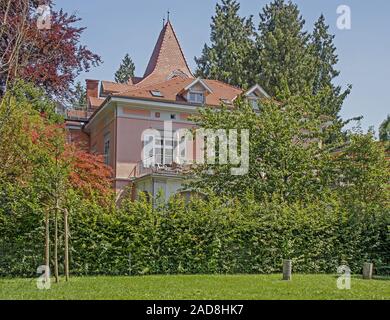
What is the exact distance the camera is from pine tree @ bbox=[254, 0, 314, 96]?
4562 cm

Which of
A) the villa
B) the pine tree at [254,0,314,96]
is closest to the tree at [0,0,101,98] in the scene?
the villa

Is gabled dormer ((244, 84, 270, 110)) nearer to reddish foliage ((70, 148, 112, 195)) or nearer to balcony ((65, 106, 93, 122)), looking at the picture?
balcony ((65, 106, 93, 122))

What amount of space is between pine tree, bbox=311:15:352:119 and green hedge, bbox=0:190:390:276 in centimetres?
2811

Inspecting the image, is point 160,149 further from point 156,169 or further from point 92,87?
point 92,87

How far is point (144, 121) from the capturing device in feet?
97.8

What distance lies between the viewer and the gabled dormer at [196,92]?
30938 millimetres

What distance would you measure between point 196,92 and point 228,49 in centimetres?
1935

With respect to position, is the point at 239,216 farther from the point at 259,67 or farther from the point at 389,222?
the point at 259,67

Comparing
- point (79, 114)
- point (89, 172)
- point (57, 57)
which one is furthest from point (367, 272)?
point (79, 114)

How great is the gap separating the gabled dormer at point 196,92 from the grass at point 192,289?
17.5m

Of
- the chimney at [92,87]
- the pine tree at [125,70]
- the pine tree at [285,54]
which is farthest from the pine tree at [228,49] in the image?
the pine tree at [125,70]
